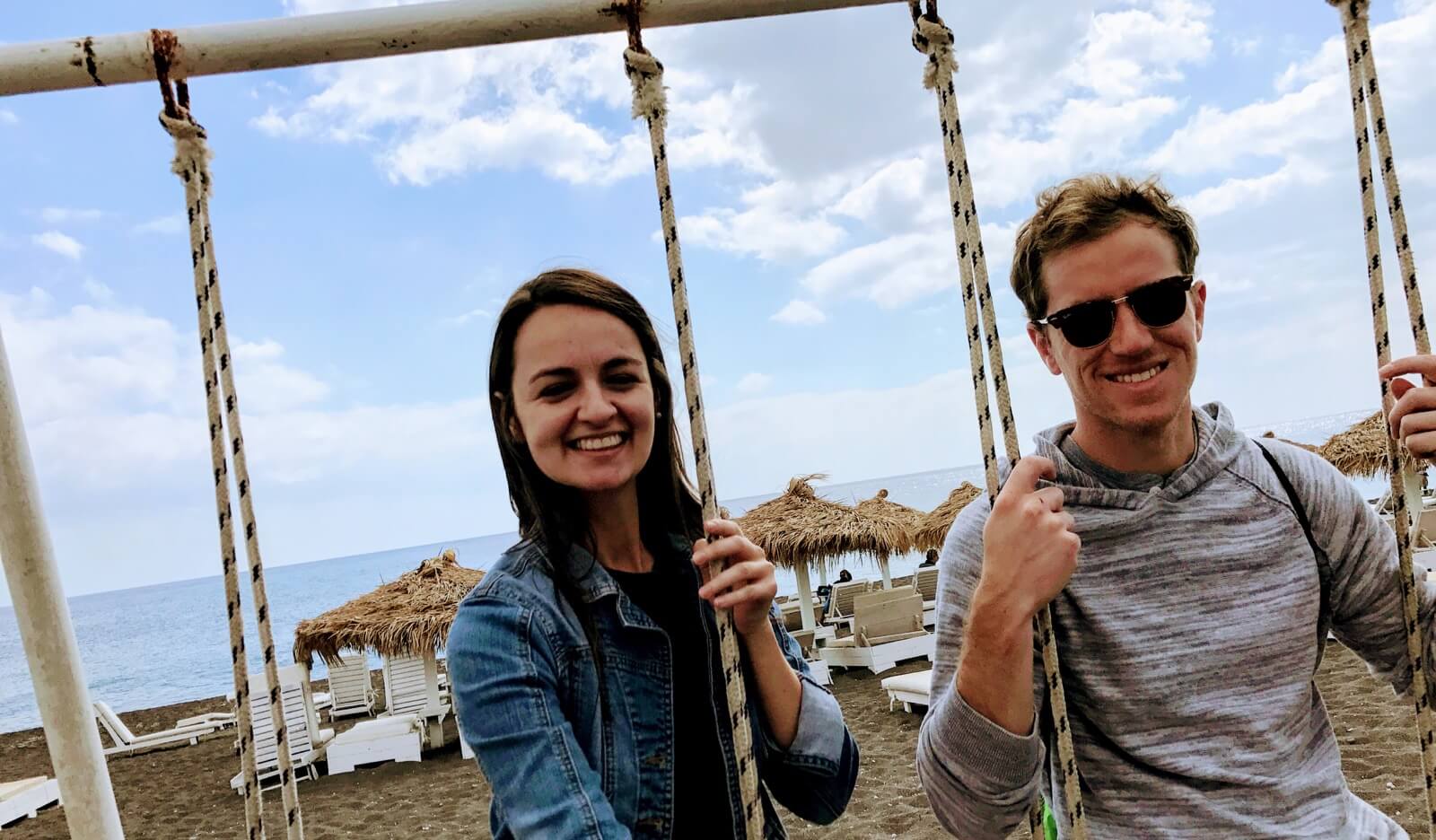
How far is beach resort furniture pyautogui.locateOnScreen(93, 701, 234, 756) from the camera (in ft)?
40.7

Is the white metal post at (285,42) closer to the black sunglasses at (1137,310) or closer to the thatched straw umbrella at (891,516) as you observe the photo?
the black sunglasses at (1137,310)

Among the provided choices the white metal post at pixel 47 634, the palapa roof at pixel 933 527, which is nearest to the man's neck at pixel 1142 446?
the white metal post at pixel 47 634

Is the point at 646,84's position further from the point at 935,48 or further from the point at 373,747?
the point at 373,747

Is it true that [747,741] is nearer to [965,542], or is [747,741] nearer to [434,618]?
[965,542]

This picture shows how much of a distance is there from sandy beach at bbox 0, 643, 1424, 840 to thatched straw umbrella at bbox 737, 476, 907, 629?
1.97m

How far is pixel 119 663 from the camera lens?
5275 cm

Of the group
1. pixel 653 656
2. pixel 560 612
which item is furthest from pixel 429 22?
pixel 653 656

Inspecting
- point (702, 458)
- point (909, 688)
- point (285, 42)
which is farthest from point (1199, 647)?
point (909, 688)

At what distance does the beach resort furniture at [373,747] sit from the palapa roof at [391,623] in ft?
2.83

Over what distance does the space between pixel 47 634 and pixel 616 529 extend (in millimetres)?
919

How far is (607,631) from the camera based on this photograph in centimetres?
139

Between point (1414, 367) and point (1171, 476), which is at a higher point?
point (1414, 367)

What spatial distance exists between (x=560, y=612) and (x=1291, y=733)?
4.18 feet

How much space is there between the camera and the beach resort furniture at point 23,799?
952cm
